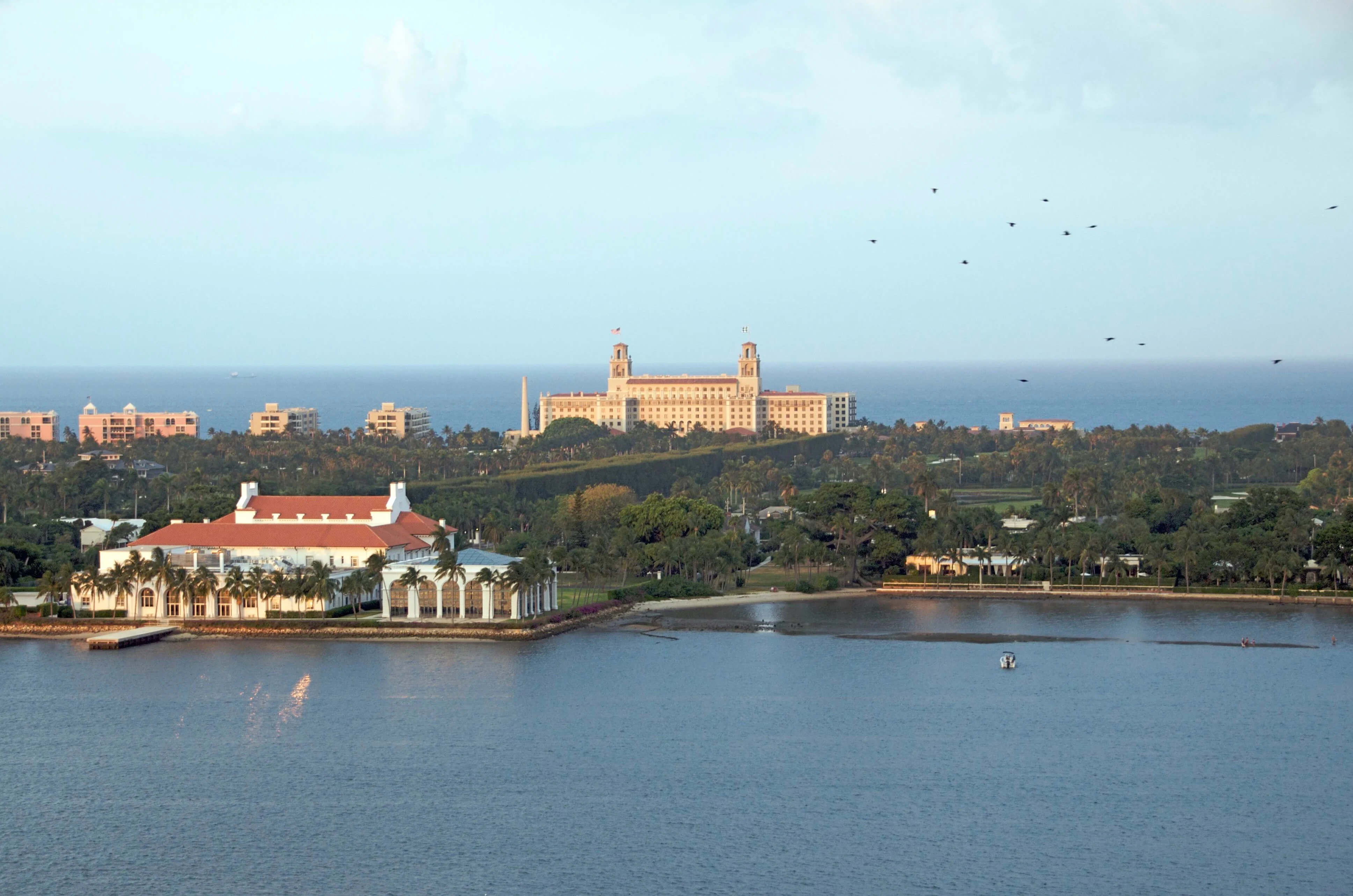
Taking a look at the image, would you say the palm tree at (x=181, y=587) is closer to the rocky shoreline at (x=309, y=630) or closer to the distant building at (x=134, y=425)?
the rocky shoreline at (x=309, y=630)

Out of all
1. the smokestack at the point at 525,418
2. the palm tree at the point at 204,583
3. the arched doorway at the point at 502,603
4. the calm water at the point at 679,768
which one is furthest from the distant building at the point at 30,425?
the arched doorway at the point at 502,603

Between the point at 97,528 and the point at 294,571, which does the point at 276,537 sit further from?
the point at 97,528

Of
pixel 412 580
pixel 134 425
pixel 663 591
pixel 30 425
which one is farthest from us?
pixel 30 425

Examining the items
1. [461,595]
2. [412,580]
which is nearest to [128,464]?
[412,580]

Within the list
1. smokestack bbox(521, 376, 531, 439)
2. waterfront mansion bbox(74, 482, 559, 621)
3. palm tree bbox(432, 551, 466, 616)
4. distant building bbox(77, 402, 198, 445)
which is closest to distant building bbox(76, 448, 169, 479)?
distant building bbox(77, 402, 198, 445)

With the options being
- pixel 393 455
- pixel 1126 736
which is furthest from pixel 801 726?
pixel 393 455

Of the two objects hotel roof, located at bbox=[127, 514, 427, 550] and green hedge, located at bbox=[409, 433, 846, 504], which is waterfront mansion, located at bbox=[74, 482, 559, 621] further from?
green hedge, located at bbox=[409, 433, 846, 504]
